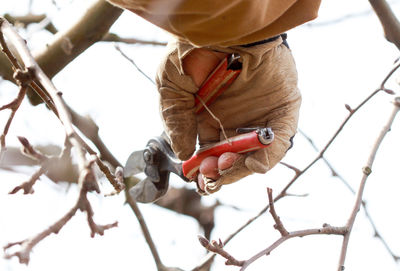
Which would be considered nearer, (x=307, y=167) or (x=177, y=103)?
(x=177, y=103)

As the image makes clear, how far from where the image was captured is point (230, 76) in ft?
4.12

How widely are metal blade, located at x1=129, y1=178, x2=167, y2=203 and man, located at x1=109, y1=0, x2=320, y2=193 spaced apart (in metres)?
0.37

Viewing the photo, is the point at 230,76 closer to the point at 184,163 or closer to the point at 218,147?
the point at 218,147

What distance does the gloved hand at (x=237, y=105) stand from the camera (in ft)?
4.06

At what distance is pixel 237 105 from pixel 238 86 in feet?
0.16

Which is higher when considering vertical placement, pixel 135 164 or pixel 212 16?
pixel 212 16

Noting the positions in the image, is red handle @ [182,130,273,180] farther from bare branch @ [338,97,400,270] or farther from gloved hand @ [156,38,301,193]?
bare branch @ [338,97,400,270]

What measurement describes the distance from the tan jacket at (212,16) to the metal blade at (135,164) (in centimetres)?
80

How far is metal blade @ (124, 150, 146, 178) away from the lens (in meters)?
1.83

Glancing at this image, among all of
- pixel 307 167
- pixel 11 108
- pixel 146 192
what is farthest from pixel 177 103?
Answer: pixel 307 167

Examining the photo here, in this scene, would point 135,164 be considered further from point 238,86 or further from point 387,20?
point 387,20

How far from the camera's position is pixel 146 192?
179cm

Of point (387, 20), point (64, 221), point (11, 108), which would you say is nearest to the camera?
point (64, 221)

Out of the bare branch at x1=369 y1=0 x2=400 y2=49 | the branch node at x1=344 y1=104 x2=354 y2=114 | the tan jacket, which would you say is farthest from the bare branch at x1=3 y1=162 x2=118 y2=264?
the branch node at x1=344 y1=104 x2=354 y2=114
